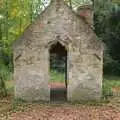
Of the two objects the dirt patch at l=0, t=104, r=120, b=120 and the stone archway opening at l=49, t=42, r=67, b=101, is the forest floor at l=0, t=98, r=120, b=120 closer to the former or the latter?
the dirt patch at l=0, t=104, r=120, b=120

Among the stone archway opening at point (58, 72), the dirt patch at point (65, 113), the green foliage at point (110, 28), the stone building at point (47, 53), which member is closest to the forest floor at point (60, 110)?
the dirt patch at point (65, 113)

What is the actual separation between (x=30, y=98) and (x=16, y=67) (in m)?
1.61

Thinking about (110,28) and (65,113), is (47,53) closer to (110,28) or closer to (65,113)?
(65,113)

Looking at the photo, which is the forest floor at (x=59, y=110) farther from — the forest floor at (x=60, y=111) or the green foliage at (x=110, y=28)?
the green foliage at (x=110, y=28)

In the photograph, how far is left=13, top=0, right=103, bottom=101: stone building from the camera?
16.6 meters

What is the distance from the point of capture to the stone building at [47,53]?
16.6 meters

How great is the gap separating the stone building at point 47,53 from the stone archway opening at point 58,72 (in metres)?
0.70

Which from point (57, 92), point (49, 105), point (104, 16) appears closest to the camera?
point (49, 105)

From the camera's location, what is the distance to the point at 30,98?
1666 cm

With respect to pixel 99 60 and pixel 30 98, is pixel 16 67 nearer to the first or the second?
pixel 30 98

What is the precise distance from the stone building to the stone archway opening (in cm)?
70

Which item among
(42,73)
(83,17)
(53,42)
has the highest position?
(83,17)

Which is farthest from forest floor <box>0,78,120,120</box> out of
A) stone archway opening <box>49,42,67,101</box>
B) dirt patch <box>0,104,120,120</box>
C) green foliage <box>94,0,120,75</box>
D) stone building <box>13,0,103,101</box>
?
green foliage <box>94,0,120,75</box>

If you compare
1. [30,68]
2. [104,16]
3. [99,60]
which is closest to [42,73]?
[30,68]
